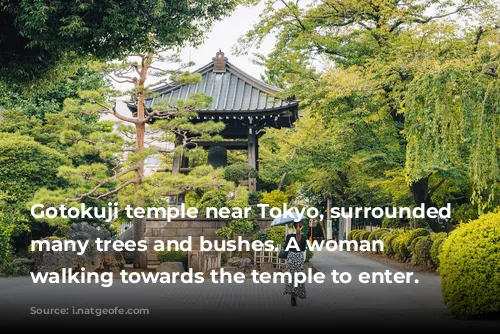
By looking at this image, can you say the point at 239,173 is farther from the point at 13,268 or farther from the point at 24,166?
the point at 13,268

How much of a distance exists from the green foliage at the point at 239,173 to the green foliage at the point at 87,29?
10882mm

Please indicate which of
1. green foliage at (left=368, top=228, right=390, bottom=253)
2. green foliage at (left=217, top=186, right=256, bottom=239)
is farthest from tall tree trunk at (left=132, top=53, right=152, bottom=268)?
green foliage at (left=368, top=228, right=390, bottom=253)

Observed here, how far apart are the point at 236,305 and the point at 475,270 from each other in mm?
4447

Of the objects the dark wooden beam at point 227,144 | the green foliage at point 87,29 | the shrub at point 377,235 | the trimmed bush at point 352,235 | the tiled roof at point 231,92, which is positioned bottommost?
the trimmed bush at point 352,235

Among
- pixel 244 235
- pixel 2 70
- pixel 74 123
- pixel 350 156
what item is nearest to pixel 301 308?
pixel 2 70

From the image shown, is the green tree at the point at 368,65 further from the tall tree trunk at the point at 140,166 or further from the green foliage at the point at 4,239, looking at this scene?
the green foliage at the point at 4,239

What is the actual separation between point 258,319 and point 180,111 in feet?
41.7

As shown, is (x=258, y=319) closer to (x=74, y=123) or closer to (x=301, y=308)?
(x=301, y=308)

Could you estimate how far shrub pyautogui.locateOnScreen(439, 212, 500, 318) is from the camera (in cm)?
934

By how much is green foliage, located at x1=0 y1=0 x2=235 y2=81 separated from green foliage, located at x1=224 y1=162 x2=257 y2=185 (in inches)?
428

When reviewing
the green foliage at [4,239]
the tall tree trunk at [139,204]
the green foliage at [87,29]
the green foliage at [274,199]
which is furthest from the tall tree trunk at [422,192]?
the green foliage at [4,239]

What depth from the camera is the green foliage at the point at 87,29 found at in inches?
415

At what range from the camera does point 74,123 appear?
2150cm

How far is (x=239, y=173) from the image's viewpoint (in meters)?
23.5
